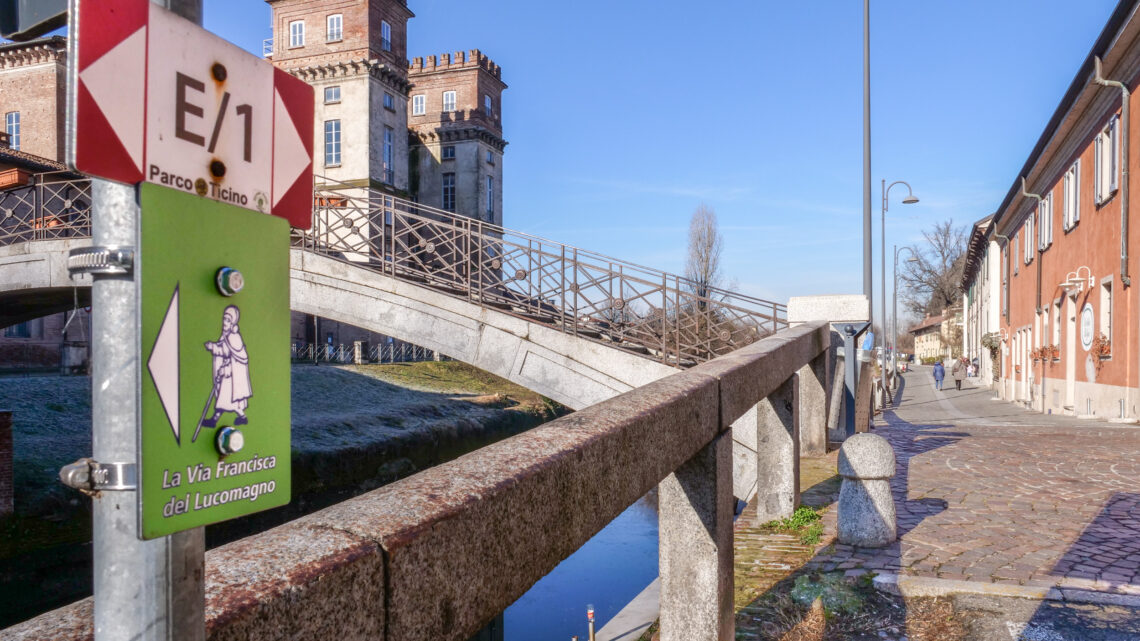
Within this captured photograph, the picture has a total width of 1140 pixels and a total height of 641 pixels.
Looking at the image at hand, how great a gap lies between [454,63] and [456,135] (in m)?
4.62

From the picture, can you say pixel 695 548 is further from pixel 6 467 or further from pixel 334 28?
pixel 334 28

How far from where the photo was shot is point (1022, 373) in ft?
80.9

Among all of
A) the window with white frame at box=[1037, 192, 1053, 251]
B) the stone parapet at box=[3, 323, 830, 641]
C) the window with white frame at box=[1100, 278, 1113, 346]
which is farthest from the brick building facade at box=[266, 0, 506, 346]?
the stone parapet at box=[3, 323, 830, 641]

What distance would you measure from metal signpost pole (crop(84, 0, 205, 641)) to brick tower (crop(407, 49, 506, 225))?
4650cm

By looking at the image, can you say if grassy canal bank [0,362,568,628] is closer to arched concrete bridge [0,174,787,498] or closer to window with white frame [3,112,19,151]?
arched concrete bridge [0,174,787,498]

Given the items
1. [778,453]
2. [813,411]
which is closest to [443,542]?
[778,453]

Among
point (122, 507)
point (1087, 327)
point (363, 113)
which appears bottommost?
point (122, 507)

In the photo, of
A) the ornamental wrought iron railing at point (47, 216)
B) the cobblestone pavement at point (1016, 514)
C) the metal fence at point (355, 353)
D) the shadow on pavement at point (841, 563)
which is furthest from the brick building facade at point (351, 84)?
the shadow on pavement at point (841, 563)

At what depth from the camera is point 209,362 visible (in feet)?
3.07

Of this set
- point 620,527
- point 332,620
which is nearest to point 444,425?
point 620,527

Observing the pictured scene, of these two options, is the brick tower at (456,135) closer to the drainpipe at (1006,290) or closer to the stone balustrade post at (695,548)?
the drainpipe at (1006,290)

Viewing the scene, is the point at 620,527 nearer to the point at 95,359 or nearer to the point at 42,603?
the point at 42,603

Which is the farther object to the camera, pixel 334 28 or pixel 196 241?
pixel 334 28

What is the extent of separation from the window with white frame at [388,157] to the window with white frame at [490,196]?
974 cm
